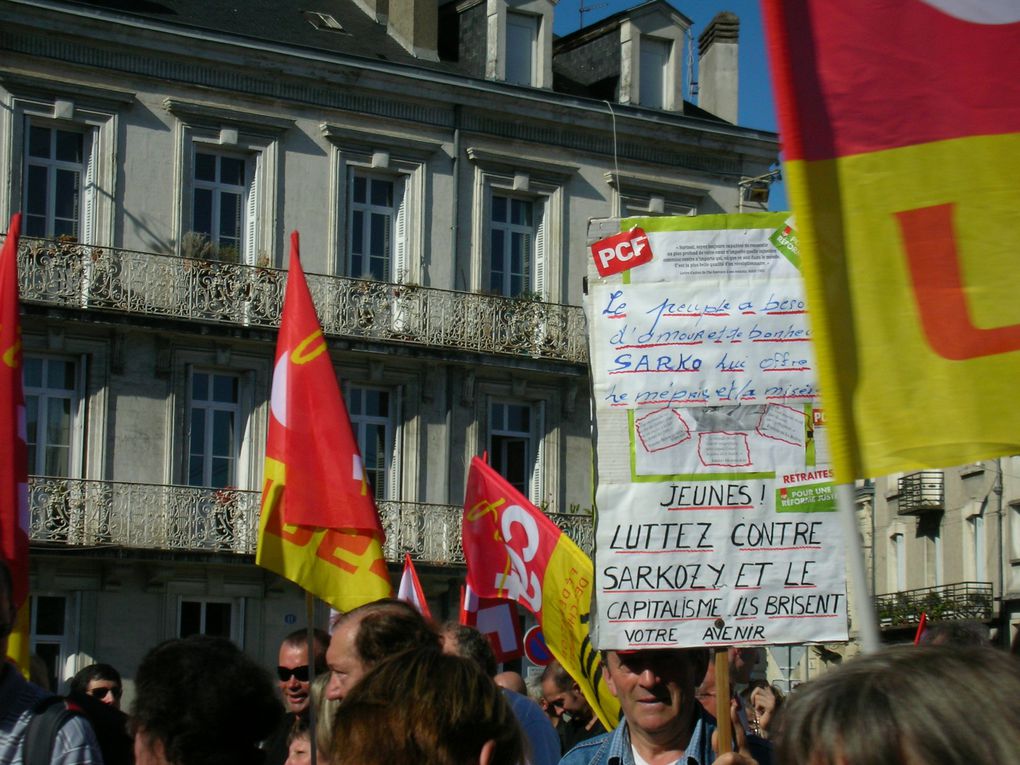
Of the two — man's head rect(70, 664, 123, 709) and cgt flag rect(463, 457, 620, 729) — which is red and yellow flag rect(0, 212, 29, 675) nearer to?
man's head rect(70, 664, 123, 709)

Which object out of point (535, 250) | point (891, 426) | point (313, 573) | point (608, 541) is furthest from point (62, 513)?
point (891, 426)

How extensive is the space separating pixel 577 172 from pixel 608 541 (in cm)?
2271

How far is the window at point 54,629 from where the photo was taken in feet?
78.9

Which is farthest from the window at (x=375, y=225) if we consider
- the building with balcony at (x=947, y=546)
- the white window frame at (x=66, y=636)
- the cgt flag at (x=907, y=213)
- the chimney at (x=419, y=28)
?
the cgt flag at (x=907, y=213)

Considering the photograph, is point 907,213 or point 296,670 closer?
point 907,213

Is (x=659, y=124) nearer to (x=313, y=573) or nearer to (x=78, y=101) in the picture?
(x=78, y=101)

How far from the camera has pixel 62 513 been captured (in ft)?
79.2

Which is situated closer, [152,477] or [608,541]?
[608,541]

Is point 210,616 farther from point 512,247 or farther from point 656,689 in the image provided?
point 656,689

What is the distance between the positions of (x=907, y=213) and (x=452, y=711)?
1360mm

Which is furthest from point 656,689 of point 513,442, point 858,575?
point 513,442

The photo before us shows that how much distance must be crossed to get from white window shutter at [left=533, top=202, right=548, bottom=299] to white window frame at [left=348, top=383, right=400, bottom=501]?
284 cm

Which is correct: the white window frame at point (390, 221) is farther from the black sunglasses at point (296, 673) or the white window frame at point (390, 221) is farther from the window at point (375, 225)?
the black sunglasses at point (296, 673)

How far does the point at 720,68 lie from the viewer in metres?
30.8
